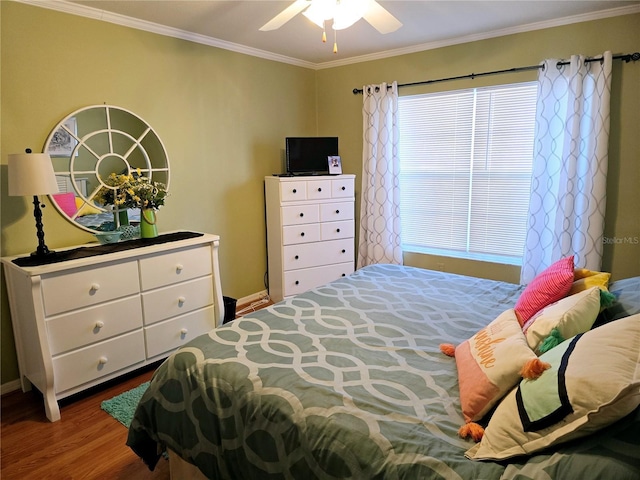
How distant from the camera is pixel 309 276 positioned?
4.04 meters

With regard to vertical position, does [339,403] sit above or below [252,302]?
above

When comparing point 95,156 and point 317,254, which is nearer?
point 95,156

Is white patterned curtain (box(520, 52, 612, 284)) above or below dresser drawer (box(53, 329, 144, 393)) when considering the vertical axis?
above

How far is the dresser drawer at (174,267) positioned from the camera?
269 cm

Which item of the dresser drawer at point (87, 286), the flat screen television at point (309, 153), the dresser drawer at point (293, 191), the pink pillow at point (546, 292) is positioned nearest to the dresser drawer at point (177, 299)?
the dresser drawer at point (87, 286)

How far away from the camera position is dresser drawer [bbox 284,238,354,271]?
392 cm

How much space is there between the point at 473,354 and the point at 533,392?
0.36 metres

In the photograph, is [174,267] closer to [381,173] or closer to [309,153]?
[309,153]

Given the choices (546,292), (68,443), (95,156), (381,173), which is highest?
(95,156)

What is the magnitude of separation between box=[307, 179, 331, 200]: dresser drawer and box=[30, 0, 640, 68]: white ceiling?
4.11 feet

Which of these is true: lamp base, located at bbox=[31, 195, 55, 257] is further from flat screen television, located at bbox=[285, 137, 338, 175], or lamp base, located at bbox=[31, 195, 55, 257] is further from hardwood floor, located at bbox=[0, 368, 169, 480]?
flat screen television, located at bbox=[285, 137, 338, 175]

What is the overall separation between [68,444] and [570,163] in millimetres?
3784

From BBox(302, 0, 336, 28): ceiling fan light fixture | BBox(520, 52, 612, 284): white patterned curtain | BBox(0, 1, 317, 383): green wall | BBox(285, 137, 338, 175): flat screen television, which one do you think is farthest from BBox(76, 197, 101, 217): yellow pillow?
BBox(520, 52, 612, 284): white patterned curtain

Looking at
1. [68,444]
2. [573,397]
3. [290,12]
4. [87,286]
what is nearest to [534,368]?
[573,397]
